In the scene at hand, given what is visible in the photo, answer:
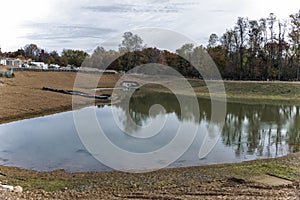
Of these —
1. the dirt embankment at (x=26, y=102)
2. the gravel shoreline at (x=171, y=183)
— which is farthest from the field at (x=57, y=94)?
A: the gravel shoreline at (x=171, y=183)

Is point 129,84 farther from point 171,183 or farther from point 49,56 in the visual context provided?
point 49,56

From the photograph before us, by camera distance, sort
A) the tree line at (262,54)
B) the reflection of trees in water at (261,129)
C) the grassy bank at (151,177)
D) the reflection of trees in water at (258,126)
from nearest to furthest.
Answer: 1. the grassy bank at (151,177)
2. the reflection of trees in water at (261,129)
3. the reflection of trees in water at (258,126)
4. the tree line at (262,54)

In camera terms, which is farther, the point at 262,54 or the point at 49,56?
the point at 49,56

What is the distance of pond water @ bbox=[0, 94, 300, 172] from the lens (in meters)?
13.0

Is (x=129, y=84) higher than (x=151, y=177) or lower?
higher

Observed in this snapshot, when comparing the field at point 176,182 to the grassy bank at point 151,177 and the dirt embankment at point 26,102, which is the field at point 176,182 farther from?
the dirt embankment at point 26,102

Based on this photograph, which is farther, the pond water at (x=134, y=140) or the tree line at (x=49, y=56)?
the tree line at (x=49, y=56)

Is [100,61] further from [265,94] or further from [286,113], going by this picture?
[286,113]

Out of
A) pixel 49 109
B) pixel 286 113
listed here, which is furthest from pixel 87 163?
pixel 286 113

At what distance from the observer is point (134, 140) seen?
1666 cm

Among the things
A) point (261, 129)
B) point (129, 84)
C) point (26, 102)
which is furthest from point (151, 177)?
point (129, 84)

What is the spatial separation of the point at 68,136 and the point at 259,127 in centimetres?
1218

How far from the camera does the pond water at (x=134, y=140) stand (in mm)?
12992

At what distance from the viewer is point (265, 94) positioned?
40812mm
